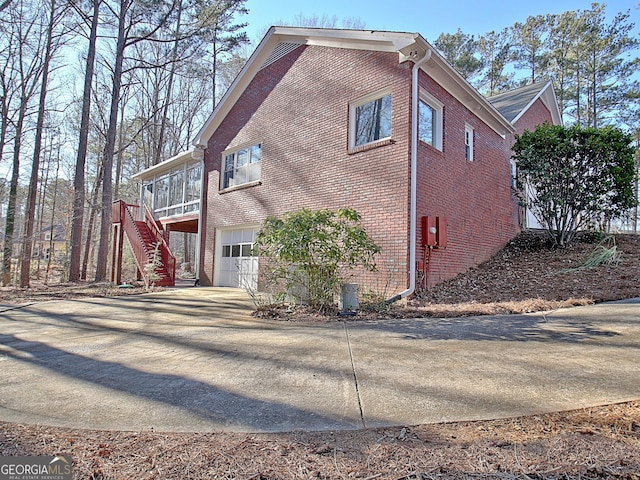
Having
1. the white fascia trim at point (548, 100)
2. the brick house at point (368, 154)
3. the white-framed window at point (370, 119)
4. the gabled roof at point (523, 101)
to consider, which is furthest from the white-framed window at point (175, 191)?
the white fascia trim at point (548, 100)

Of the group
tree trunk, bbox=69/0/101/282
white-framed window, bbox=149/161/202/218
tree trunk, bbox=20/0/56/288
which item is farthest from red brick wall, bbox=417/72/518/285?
tree trunk, bbox=20/0/56/288

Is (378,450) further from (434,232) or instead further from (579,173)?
(579,173)

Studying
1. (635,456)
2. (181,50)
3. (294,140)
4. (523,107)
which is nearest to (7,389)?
(635,456)

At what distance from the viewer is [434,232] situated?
759 cm

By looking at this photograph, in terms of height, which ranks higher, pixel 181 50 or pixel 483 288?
pixel 181 50

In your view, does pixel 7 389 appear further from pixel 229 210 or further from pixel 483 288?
pixel 229 210

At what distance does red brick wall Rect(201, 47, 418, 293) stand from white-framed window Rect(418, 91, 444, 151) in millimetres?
621

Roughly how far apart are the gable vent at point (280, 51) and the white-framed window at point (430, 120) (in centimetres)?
435

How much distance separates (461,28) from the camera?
79.0ft

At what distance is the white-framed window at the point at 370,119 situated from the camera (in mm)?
8180

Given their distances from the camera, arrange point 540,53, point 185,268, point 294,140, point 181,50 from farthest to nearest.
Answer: point 185,268 < point 540,53 < point 181,50 < point 294,140

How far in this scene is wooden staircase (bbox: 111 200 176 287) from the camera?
12.6 m

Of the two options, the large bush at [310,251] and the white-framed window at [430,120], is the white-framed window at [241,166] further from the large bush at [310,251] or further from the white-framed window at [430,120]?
the large bush at [310,251]

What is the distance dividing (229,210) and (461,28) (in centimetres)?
2097
